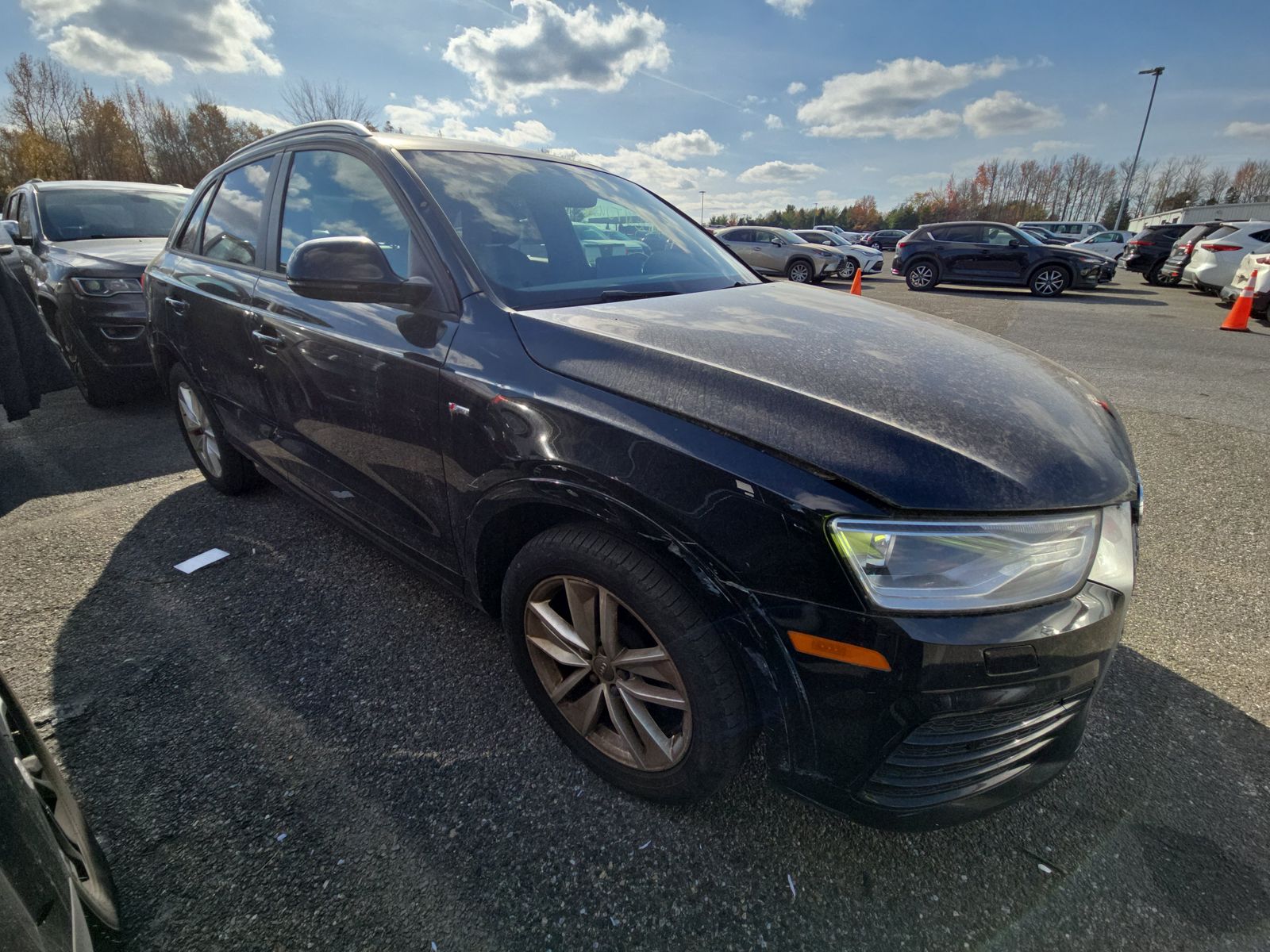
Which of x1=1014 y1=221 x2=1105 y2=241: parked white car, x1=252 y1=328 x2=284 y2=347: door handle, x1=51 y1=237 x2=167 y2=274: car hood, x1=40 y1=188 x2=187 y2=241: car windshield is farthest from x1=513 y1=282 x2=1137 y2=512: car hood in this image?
x1=1014 y1=221 x2=1105 y2=241: parked white car

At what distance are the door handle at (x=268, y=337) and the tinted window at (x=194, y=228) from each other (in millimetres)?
1144

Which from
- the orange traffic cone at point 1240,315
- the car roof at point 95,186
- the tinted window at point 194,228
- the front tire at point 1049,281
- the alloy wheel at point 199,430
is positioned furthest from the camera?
the front tire at point 1049,281

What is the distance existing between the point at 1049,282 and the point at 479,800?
16538mm

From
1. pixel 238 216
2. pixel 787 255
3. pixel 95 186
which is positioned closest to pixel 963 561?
pixel 238 216

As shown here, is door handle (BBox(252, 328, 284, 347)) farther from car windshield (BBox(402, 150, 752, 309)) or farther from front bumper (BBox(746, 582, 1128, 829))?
front bumper (BBox(746, 582, 1128, 829))

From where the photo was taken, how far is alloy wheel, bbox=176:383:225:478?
135 inches

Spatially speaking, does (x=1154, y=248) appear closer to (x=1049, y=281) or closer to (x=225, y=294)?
(x=1049, y=281)

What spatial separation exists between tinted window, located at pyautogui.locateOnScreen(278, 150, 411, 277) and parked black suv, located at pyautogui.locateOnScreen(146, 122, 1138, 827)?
1cm

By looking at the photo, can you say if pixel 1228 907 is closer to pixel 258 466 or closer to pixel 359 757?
pixel 359 757

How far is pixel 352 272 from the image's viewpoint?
1.82 meters

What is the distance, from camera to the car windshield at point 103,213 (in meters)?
5.55

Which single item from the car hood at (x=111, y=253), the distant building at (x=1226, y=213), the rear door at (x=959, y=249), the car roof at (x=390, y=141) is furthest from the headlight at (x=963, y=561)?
the distant building at (x=1226, y=213)

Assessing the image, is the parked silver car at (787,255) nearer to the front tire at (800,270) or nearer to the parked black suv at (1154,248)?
the front tire at (800,270)

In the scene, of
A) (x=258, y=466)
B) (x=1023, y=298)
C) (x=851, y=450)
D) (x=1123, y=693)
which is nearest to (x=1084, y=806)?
(x=1123, y=693)
